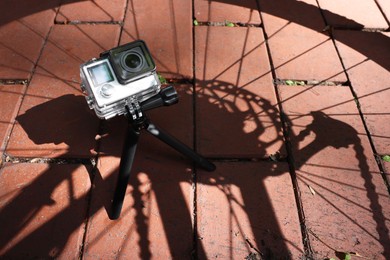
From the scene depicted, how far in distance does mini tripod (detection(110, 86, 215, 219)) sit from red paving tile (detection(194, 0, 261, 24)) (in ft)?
3.42

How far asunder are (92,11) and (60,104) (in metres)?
0.70

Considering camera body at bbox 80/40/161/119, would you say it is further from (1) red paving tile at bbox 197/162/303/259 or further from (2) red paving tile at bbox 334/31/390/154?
(2) red paving tile at bbox 334/31/390/154

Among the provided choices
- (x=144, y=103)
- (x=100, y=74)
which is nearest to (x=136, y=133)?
(x=144, y=103)

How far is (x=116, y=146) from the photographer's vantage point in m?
1.42

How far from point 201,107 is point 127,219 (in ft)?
2.04

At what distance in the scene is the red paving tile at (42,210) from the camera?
117 centimetres

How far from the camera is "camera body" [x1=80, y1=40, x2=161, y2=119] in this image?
3.00 feet

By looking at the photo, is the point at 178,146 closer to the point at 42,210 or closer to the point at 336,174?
the point at 42,210

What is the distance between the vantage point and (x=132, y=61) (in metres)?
0.96

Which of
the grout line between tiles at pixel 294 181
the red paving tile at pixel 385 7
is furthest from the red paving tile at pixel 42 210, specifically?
the red paving tile at pixel 385 7

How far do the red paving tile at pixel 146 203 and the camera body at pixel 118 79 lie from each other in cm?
45

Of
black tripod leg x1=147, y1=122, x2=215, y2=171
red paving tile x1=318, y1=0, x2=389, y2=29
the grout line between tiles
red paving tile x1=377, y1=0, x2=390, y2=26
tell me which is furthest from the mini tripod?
red paving tile x1=377, y1=0, x2=390, y2=26

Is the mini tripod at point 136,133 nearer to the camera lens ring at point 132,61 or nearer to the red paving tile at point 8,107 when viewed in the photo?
the camera lens ring at point 132,61

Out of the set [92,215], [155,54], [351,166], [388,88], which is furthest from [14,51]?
[388,88]
